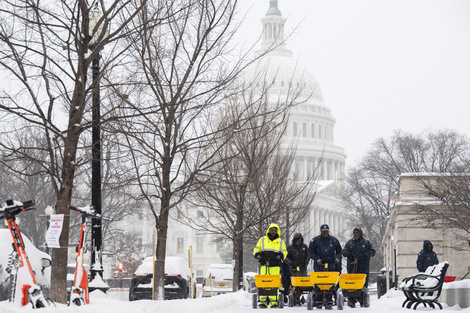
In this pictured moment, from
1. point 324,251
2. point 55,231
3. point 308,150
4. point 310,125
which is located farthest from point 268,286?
point 310,125

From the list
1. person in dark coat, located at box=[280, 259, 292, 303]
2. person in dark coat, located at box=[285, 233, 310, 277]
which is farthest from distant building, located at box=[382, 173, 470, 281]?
person in dark coat, located at box=[285, 233, 310, 277]

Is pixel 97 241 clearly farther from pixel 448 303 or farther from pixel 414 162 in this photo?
pixel 414 162

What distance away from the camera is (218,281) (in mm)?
36750

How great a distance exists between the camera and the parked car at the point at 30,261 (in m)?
13.0

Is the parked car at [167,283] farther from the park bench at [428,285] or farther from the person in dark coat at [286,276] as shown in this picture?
the park bench at [428,285]

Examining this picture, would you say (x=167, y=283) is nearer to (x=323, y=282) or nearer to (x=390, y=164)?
(x=323, y=282)

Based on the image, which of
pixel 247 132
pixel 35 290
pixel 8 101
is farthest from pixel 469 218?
pixel 35 290

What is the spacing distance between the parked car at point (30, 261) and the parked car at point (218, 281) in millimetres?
20802

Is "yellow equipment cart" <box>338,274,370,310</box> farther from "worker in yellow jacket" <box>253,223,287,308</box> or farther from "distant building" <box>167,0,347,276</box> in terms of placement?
"distant building" <box>167,0,347,276</box>

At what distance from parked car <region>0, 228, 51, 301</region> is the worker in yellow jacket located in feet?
12.8

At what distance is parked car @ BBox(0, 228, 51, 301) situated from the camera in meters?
13.0

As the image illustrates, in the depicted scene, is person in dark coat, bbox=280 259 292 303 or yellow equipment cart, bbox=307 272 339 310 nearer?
yellow equipment cart, bbox=307 272 339 310

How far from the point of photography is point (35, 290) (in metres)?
10.9

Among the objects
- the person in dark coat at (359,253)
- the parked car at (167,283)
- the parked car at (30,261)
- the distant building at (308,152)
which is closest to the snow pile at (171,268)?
the parked car at (167,283)
